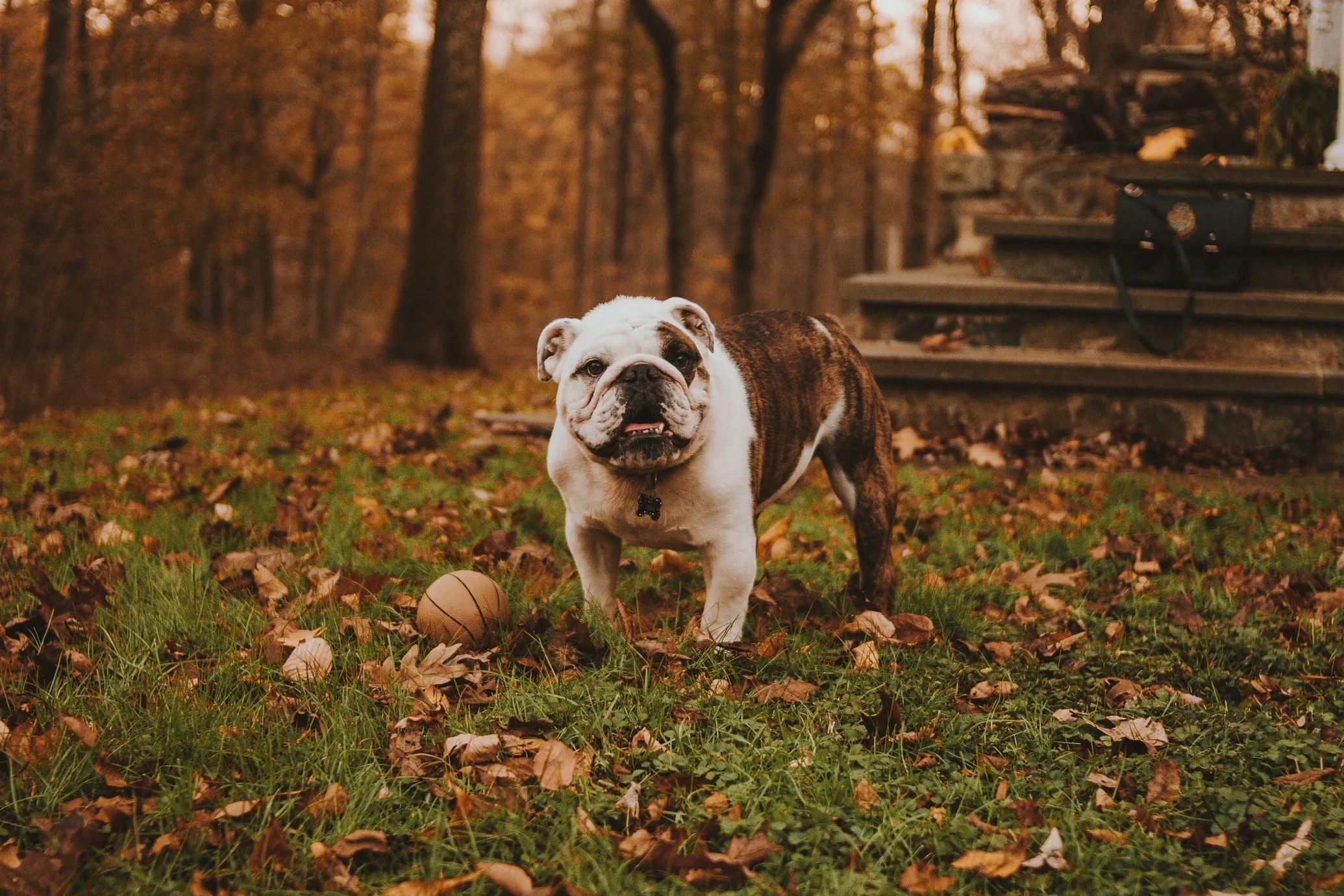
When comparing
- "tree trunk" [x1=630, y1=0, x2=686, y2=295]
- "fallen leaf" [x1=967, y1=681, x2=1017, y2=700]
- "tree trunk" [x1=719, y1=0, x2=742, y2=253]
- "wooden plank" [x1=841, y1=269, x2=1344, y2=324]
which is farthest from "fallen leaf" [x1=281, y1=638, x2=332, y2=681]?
"tree trunk" [x1=719, y1=0, x2=742, y2=253]

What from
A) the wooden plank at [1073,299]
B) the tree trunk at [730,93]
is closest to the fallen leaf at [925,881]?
the wooden plank at [1073,299]

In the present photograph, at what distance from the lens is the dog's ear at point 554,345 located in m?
3.21

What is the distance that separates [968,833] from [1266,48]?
9610 millimetres

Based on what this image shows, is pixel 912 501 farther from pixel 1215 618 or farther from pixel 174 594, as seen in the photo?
pixel 174 594

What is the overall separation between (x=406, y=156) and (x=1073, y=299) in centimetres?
2245

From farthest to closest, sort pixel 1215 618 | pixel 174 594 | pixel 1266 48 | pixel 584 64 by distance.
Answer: pixel 584 64, pixel 1266 48, pixel 1215 618, pixel 174 594

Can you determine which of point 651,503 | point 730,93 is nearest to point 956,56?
point 730,93

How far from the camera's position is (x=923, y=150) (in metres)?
23.3

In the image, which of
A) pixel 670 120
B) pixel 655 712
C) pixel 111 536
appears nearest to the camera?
pixel 655 712

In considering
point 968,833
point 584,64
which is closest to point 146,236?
point 968,833

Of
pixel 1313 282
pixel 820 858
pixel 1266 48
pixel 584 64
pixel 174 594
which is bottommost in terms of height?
pixel 820 858

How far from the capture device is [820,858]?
7.47 feet

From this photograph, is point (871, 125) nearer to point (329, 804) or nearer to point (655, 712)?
point (655, 712)

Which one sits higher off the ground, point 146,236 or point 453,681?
point 146,236
